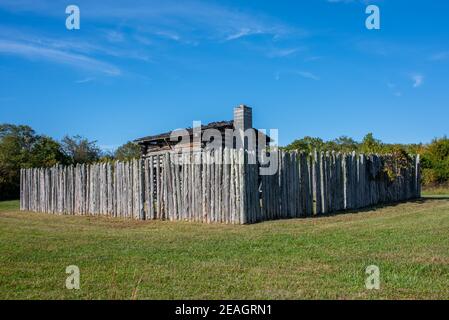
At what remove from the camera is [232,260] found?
22.7 ft

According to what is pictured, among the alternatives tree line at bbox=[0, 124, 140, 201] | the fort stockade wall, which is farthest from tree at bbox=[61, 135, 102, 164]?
the fort stockade wall

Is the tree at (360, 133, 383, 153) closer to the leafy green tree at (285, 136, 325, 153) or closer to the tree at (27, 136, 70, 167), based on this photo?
the leafy green tree at (285, 136, 325, 153)

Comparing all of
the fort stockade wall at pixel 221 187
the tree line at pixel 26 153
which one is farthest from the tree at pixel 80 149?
the fort stockade wall at pixel 221 187

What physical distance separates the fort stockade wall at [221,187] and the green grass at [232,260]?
101 centimetres

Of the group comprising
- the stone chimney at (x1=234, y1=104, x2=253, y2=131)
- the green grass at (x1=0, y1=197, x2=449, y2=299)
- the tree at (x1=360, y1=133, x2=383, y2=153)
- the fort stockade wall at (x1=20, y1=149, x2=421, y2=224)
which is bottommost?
the green grass at (x1=0, y1=197, x2=449, y2=299)

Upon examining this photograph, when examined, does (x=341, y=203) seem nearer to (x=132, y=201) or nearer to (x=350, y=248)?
(x=132, y=201)

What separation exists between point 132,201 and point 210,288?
976 cm

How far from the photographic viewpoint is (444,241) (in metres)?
8.39

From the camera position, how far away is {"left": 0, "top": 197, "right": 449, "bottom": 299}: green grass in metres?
5.12

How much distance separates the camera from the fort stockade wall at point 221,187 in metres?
12.3

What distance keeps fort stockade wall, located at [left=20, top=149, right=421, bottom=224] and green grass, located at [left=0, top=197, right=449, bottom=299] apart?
101 centimetres

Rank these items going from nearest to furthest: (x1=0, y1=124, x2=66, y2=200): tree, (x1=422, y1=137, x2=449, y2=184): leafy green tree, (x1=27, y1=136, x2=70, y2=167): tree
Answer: (x1=0, y1=124, x2=66, y2=200): tree, (x1=27, y1=136, x2=70, y2=167): tree, (x1=422, y1=137, x2=449, y2=184): leafy green tree

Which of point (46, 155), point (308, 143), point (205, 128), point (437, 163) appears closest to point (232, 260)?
point (205, 128)
